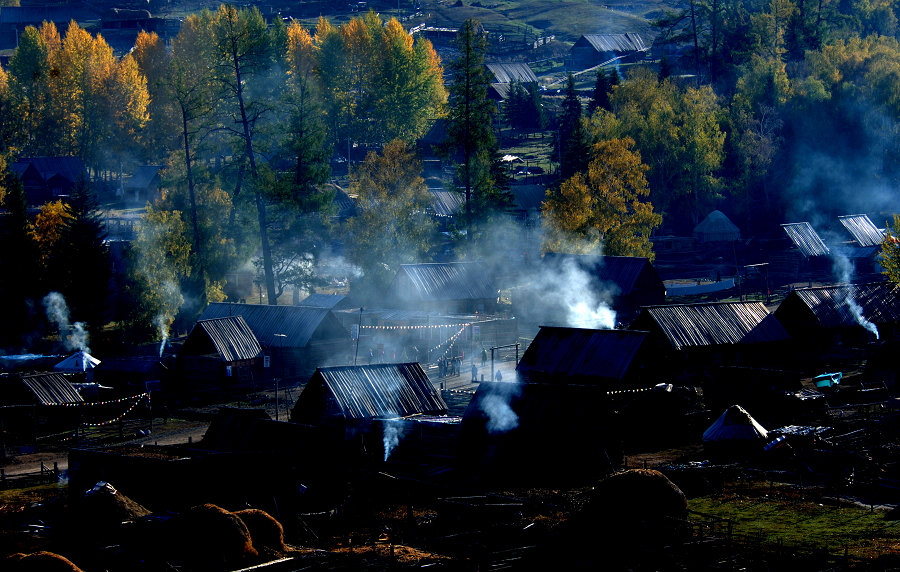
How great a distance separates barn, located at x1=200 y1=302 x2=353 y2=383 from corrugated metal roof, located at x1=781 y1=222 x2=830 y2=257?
1476 inches

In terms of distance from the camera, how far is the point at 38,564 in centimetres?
2611

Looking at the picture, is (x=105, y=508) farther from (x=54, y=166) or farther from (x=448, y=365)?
(x=54, y=166)

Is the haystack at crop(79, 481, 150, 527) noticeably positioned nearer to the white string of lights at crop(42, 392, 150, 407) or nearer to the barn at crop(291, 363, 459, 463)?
the barn at crop(291, 363, 459, 463)

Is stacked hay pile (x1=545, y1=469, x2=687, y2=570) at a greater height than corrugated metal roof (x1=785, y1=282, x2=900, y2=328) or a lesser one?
lesser

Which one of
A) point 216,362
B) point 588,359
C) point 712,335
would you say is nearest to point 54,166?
point 216,362

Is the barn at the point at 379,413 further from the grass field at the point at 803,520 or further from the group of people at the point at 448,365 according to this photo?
the group of people at the point at 448,365

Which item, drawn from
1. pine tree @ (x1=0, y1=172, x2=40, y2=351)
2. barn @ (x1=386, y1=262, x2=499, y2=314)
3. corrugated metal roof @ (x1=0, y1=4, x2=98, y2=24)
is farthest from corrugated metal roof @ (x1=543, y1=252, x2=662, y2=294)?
corrugated metal roof @ (x1=0, y1=4, x2=98, y2=24)

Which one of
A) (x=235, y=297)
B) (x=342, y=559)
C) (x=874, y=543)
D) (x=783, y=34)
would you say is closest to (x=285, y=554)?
(x=342, y=559)

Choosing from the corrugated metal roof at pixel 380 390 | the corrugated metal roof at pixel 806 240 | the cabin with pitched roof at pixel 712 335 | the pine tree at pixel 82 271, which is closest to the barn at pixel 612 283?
the cabin with pitched roof at pixel 712 335

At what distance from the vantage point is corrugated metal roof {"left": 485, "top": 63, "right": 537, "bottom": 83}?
13162cm

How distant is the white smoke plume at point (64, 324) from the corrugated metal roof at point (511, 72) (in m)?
75.7

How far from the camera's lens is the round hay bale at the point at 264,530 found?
2903 centimetres

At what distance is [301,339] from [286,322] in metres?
1.80

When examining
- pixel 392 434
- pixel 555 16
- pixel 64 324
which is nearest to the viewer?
pixel 392 434
